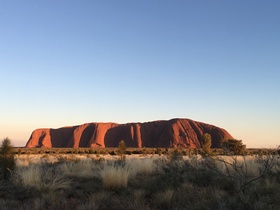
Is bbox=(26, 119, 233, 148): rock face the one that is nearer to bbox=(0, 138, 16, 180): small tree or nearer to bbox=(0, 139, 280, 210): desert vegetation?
bbox=(0, 138, 16, 180): small tree

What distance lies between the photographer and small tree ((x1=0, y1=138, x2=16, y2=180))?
38.1ft

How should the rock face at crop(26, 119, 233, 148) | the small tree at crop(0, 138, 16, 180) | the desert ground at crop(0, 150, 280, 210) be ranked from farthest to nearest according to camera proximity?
the rock face at crop(26, 119, 233, 148) → the small tree at crop(0, 138, 16, 180) → the desert ground at crop(0, 150, 280, 210)

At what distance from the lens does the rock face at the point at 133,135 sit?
101062 mm

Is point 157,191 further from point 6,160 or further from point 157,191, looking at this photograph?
point 6,160

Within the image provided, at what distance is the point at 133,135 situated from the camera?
109 metres

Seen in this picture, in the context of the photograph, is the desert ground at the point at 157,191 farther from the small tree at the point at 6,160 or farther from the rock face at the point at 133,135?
the rock face at the point at 133,135

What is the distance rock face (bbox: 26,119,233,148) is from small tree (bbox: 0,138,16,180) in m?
87.3

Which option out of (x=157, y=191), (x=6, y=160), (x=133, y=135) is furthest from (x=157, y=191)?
(x=133, y=135)

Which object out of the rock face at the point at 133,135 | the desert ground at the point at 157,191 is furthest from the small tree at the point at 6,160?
the rock face at the point at 133,135

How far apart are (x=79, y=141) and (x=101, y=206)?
111m

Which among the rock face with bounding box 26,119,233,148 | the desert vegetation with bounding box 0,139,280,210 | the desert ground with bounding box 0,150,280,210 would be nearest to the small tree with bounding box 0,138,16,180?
the desert vegetation with bounding box 0,139,280,210

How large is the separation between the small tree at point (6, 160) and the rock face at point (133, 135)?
87.3m

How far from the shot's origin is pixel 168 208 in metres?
6.54

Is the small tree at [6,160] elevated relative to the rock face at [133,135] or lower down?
lower down
